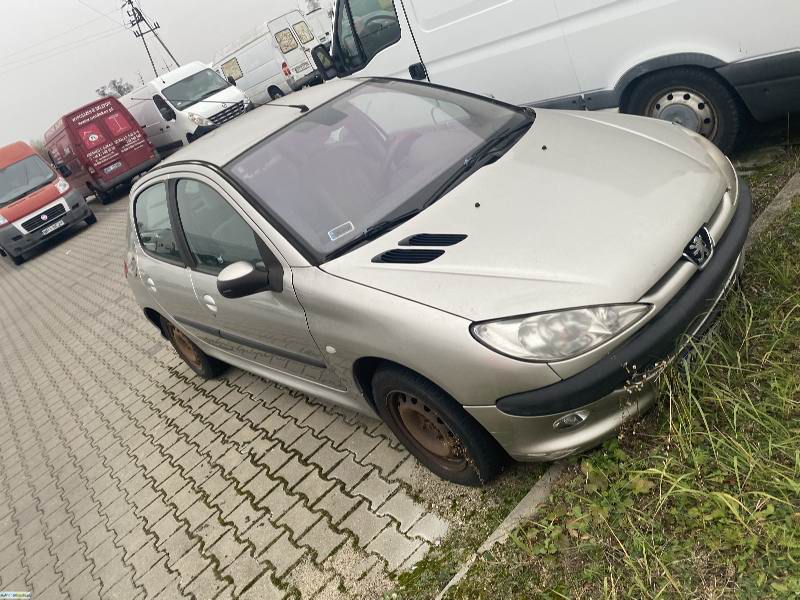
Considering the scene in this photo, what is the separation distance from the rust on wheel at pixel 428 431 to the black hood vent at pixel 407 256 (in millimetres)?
552

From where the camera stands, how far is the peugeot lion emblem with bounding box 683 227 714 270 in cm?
236

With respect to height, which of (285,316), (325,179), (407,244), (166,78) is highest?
(166,78)

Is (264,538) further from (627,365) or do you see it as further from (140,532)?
(627,365)

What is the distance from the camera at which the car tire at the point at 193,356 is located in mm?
4891

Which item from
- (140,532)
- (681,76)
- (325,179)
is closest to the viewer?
(325,179)

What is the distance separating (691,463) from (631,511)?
297 millimetres

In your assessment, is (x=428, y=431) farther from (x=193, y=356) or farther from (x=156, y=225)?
(x=193, y=356)

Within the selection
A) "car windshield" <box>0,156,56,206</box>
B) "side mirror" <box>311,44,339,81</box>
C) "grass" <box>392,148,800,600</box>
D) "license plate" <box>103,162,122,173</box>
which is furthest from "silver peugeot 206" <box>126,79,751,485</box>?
"license plate" <box>103,162,122,173</box>

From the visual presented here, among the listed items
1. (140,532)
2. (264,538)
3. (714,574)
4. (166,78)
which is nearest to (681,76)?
(714,574)

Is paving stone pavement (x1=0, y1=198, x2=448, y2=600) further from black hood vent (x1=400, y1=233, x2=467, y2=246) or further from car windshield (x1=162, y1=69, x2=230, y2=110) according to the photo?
car windshield (x1=162, y1=69, x2=230, y2=110)

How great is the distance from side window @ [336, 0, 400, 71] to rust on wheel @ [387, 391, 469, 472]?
3865mm

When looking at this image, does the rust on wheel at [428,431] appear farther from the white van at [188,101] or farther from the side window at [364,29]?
the white van at [188,101]

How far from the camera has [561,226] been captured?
2.44 metres

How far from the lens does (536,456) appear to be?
2.43 metres
